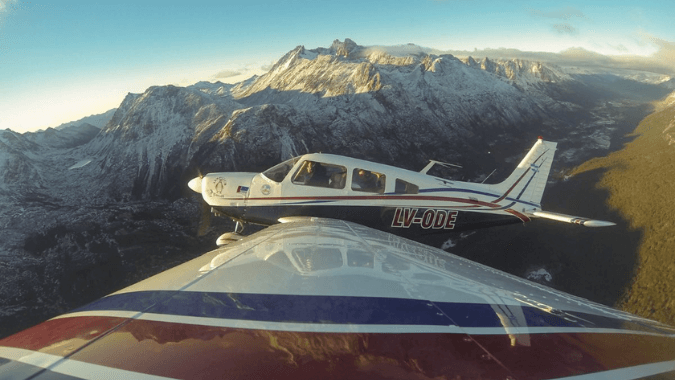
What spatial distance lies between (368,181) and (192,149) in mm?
120469

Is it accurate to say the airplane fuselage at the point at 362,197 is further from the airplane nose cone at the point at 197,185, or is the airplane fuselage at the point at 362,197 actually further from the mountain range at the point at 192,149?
the mountain range at the point at 192,149

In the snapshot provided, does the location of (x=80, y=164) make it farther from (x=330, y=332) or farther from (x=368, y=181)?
(x=330, y=332)

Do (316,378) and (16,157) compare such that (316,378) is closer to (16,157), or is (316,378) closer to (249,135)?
(249,135)

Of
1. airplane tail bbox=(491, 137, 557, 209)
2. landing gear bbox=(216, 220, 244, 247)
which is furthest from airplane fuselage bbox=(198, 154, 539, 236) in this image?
airplane tail bbox=(491, 137, 557, 209)

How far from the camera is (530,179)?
1158cm

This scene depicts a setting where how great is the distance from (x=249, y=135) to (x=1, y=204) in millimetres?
70201

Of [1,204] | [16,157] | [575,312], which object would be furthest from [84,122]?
[575,312]

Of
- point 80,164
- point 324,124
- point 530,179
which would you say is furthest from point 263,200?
point 80,164

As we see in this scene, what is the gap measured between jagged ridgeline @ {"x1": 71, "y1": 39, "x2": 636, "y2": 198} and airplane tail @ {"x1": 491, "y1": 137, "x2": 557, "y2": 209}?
3823 inches

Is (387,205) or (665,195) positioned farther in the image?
(665,195)

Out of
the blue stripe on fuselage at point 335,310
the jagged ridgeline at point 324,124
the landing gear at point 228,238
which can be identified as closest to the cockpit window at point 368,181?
the landing gear at point 228,238

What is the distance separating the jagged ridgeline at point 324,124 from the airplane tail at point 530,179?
97102 mm

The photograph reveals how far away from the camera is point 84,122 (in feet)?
586

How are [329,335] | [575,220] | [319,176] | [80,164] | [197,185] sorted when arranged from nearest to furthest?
[329,335], [575,220], [319,176], [197,185], [80,164]
